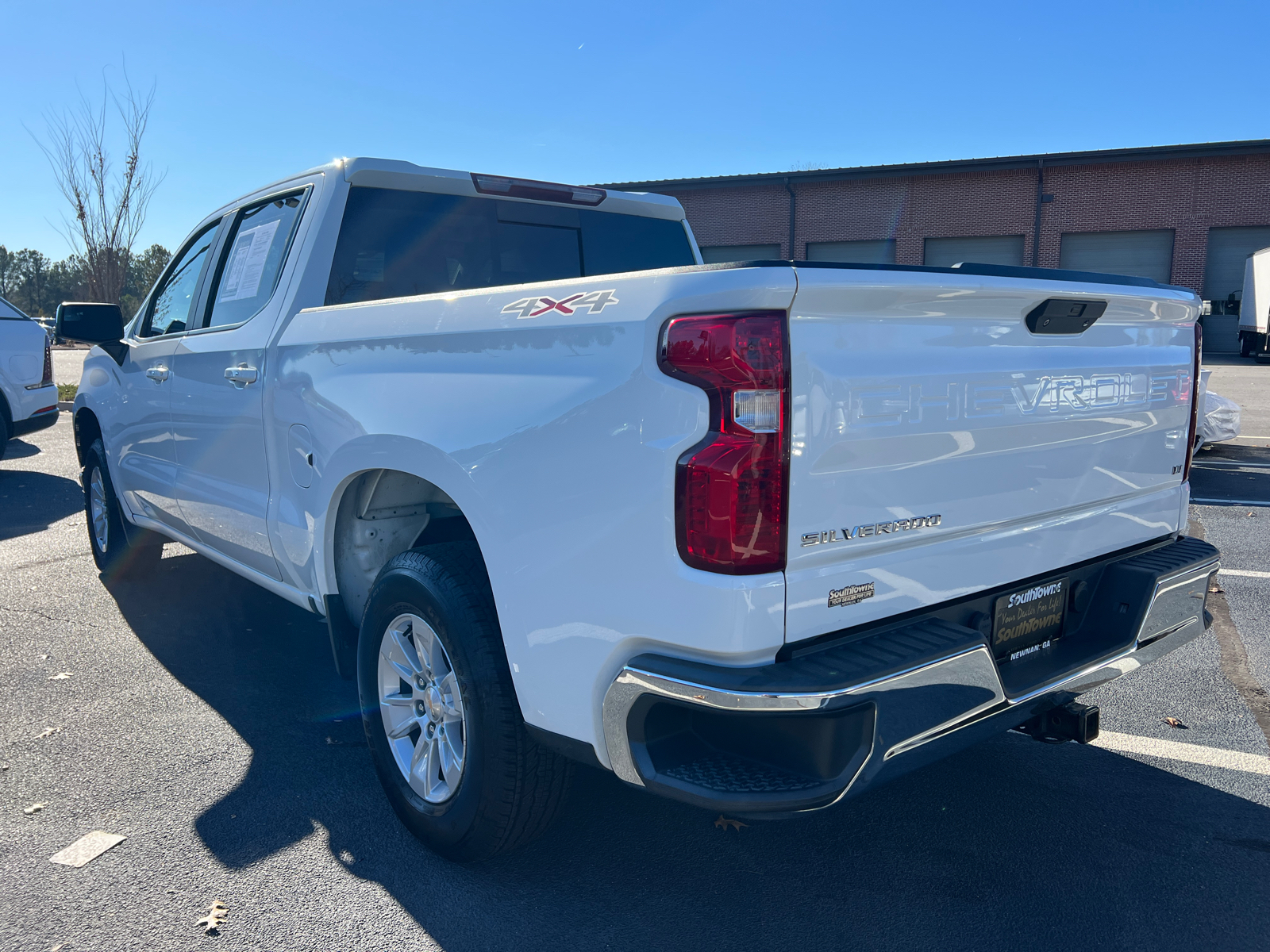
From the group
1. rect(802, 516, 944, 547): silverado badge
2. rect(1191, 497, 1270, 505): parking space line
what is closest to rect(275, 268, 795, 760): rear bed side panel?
rect(802, 516, 944, 547): silverado badge

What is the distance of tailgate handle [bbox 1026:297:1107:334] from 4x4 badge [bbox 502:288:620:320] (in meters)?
1.09

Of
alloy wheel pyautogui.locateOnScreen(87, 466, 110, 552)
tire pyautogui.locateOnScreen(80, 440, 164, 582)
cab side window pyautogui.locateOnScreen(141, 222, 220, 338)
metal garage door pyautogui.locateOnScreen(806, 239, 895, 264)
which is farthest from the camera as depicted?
metal garage door pyautogui.locateOnScreen(806, 239, 895, 264)

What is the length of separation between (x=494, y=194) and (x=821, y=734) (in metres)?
2.76

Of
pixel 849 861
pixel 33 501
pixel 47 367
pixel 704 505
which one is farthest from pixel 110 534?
pixel 47 367

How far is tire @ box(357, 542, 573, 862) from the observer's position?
8.07ft

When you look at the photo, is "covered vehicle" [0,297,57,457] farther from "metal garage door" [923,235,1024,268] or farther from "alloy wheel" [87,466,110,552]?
"metal garage door" [923,235,1024,268]

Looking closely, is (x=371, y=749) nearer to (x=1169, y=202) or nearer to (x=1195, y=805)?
(x=1195, y=805)

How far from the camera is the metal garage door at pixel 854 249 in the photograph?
30.5 metres

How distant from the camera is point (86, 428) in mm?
5812

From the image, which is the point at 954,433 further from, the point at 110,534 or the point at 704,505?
the point at 110,534

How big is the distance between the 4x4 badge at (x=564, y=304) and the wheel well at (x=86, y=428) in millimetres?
4253

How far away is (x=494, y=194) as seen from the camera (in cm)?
389

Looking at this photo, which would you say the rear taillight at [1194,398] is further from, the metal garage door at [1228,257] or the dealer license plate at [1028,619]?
the metal garage door at [1228,257]

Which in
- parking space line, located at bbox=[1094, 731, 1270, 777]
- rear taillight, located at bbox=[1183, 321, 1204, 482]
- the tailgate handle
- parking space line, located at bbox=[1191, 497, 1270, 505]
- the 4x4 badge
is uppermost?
the 4x4 badge
